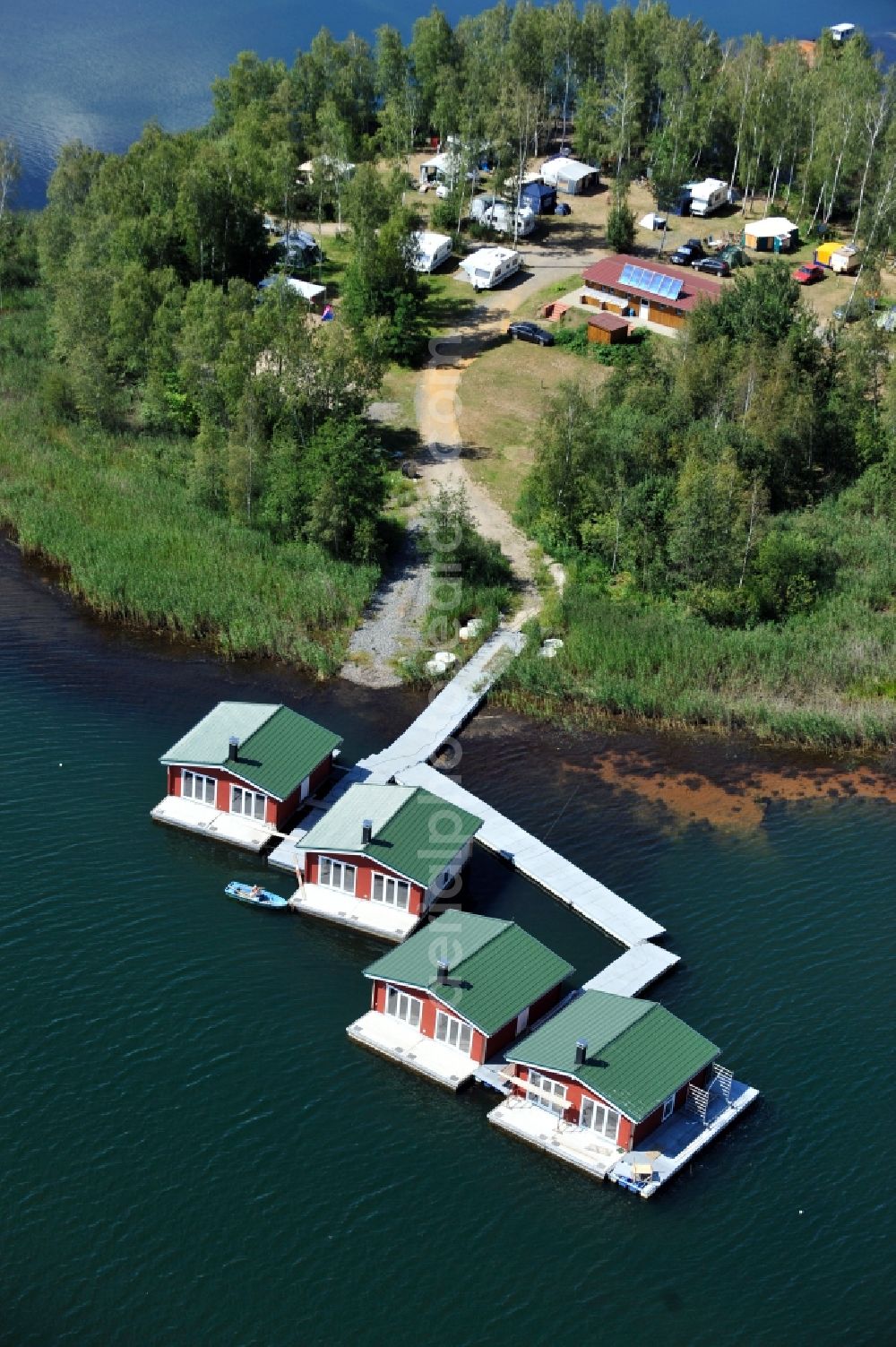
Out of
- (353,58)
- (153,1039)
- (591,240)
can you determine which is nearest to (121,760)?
(153,1039)

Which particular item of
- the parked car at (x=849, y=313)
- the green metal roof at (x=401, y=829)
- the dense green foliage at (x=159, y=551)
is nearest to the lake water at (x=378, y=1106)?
the green metal roof at (x=401, y=829)

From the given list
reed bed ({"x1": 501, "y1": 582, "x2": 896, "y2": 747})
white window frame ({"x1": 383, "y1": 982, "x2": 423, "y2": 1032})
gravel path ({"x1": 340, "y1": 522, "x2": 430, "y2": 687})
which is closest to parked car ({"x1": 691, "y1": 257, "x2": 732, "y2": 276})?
gravel path ({"x1": 340, "y1": 522, "x2": 430, "y2": 687})

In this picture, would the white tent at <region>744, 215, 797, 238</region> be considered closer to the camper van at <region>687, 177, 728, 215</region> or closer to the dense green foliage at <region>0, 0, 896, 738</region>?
the dense green foliage at <region>0, 0, 896, 738</region>

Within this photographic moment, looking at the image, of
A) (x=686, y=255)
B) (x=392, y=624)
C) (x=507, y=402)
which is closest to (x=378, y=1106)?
(x=392, y=624)

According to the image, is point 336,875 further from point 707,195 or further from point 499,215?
point 707,195

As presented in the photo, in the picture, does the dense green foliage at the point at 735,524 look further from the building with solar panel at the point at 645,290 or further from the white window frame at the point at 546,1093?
the white window frame at the point at 546,1093

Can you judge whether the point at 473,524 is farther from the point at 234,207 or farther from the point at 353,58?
the point at 353,58
